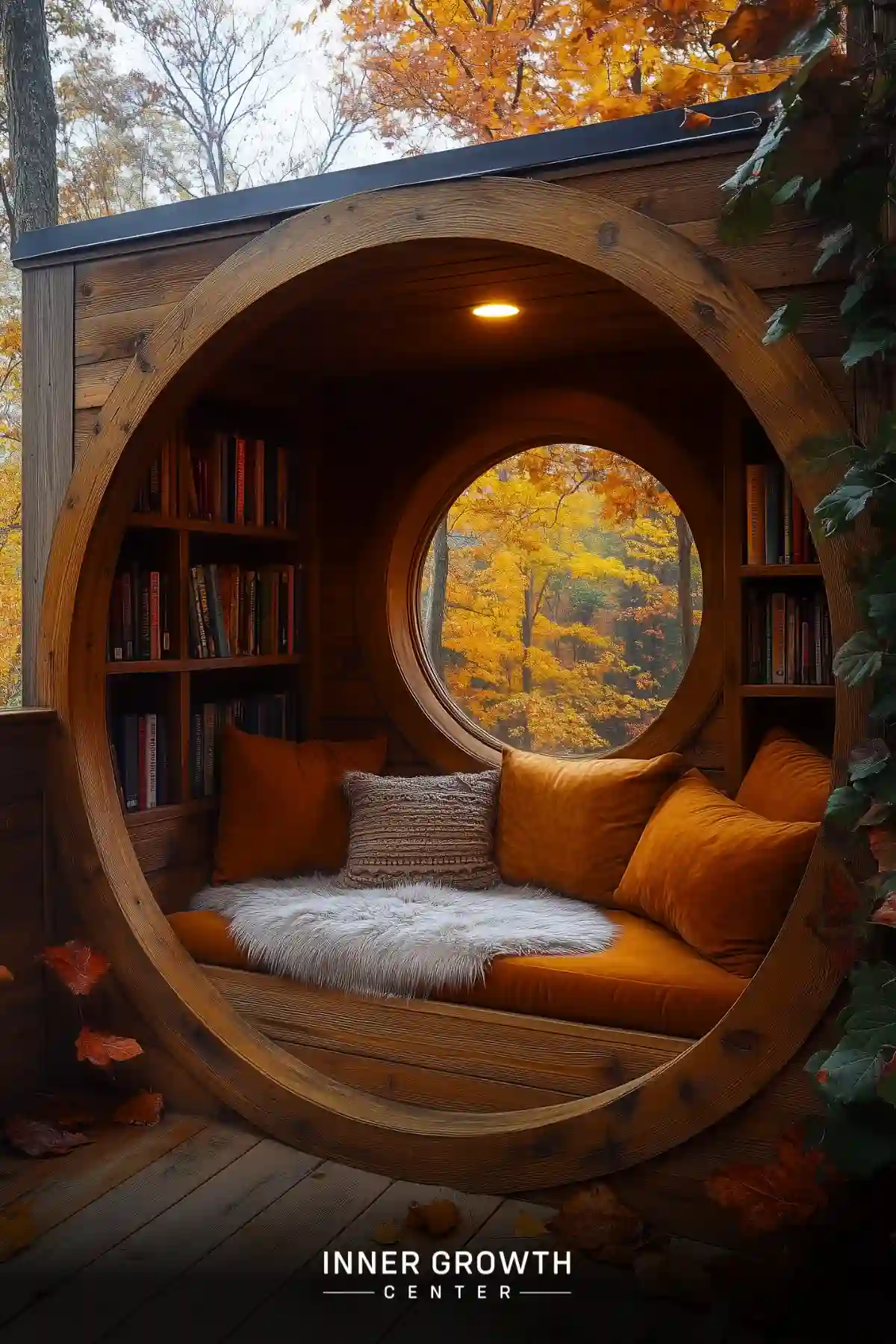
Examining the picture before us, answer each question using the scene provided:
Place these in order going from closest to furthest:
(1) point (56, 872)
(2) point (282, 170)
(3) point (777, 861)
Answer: (3) point (777, 861) < (1) point (56, 872) < (2) point (282, 170)

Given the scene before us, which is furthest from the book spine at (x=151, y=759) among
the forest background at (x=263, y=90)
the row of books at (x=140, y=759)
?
the forest background at (x=263, y=90)

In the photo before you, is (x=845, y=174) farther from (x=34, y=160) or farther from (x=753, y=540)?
(x=34, y=160)

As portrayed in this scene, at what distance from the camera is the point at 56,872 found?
322 centimetres

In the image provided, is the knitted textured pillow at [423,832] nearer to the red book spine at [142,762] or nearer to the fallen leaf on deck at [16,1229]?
the red book spine at [142,762]

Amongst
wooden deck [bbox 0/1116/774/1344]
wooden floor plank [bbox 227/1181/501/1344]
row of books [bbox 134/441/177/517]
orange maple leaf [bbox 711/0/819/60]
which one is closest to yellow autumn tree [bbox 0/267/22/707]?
row of books [bbox 134/441/177/517]

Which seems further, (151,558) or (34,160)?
(34,160)

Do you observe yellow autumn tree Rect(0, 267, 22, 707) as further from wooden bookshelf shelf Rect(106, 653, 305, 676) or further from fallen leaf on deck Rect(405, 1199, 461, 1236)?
fallen leaf on deck Rect(405, 1199, 461, 1236)

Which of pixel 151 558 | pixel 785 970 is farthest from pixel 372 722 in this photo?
pixel 785 970

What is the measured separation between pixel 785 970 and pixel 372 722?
2.28m

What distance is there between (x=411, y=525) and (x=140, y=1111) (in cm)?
220

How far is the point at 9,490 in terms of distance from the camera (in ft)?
23.4

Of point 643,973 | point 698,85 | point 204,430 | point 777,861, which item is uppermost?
point 698,85

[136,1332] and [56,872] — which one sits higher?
[56,872]

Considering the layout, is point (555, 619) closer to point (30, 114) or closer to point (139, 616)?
point (139, 616)
